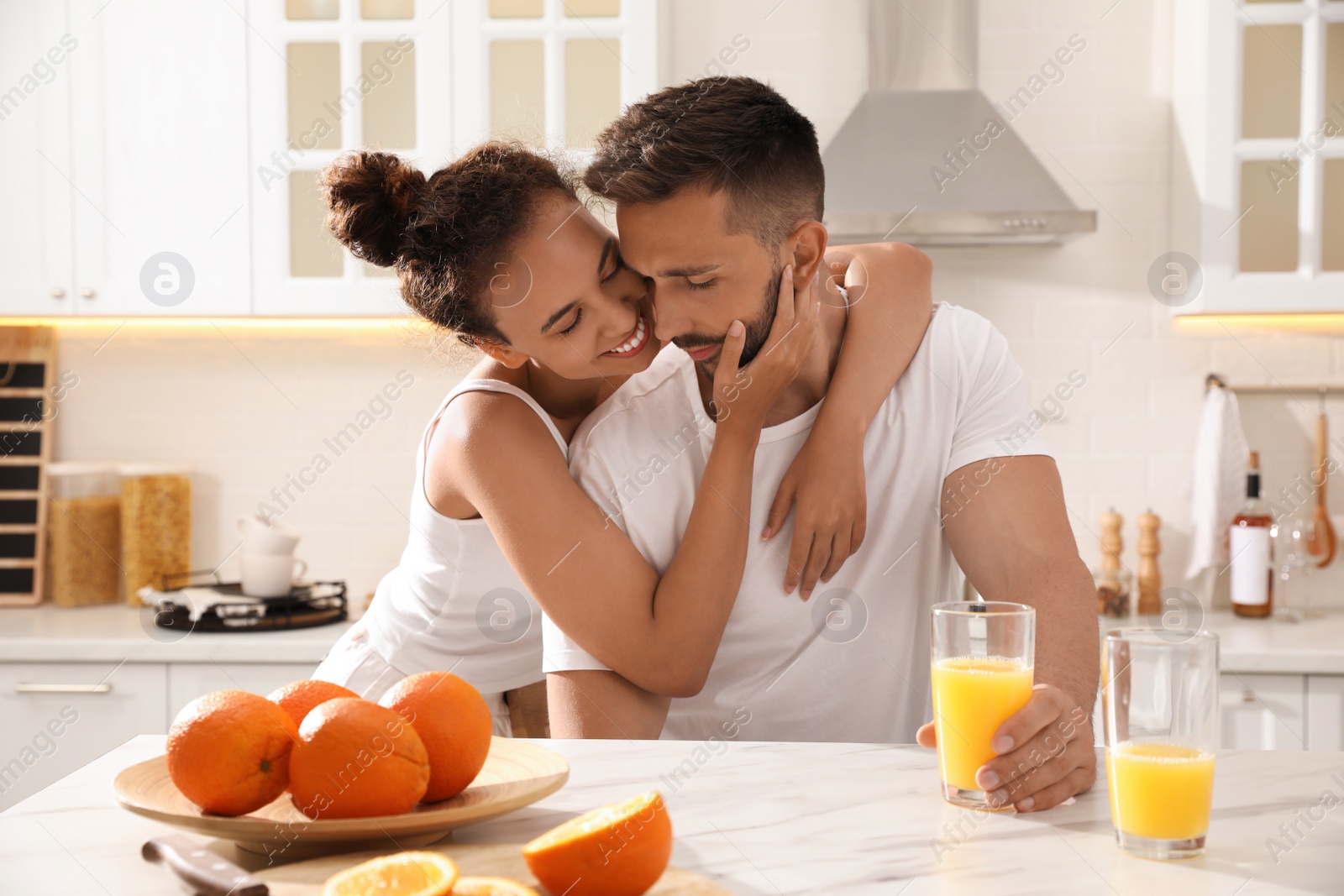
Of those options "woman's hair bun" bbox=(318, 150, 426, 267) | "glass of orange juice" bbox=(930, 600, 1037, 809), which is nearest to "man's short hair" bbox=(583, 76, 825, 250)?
"woman's hair bun" bbox=(318, 150, 426, 267)

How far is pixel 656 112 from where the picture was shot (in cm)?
129

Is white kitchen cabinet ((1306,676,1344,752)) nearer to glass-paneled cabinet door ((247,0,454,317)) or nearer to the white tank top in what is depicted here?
the white tank top

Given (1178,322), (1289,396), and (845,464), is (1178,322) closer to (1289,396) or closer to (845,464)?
(1289,396)

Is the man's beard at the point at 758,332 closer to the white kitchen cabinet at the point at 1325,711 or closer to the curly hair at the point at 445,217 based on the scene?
the curly hair at the point at 445,217

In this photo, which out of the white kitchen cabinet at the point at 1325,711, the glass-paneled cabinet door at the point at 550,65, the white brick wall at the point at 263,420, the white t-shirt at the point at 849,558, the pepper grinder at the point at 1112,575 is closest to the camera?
the white t-shirt at the point at 849,558

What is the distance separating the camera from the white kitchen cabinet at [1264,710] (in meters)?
2.21

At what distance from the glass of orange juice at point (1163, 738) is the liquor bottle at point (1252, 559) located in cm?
200

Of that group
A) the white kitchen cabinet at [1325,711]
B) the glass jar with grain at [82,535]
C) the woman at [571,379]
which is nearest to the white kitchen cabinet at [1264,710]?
the white kitchen cabinet at [1325,711]

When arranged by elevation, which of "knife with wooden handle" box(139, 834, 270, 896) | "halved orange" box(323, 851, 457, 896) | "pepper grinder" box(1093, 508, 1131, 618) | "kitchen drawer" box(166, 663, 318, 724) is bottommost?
"kitchen drawer" box(166, 663, 318, 724)

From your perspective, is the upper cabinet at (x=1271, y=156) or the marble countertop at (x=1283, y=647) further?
the upper cabinet at (x=1271, y=156)

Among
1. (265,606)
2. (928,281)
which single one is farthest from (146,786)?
(265,606)

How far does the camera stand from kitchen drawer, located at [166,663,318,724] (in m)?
2.31

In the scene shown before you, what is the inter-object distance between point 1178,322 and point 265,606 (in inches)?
89.2

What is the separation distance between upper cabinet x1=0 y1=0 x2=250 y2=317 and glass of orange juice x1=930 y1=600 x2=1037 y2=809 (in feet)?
6.87
